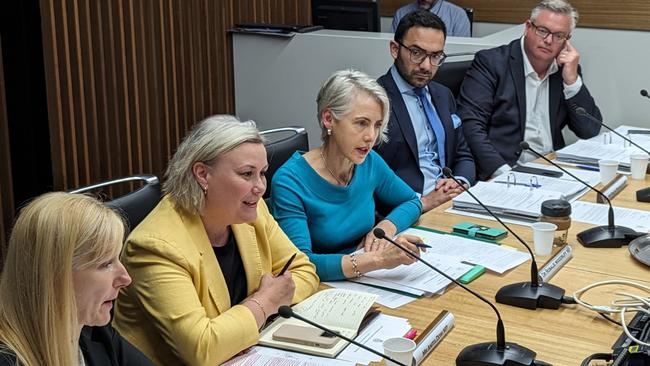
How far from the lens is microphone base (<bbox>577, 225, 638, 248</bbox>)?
102 inches

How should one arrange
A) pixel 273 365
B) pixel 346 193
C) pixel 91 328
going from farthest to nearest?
1. pixel 346 193
2. pixel 273 365
3. pixel 91 328

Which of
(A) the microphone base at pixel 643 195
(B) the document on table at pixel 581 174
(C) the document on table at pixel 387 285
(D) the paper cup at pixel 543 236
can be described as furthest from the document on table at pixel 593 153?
(C) the document on table at pixel 387 285

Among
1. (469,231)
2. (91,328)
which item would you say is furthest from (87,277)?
(469,231)

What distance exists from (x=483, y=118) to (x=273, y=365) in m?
2.42

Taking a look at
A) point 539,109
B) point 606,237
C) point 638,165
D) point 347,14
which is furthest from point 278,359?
point 347,14

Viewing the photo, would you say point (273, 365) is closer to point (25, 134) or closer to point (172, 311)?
point (172, 311)

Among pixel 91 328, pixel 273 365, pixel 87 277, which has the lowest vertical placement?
pixel 273 365

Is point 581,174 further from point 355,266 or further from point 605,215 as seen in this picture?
point 355,266

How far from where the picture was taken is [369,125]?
266 cm

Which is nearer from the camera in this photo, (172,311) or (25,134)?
(172,311)

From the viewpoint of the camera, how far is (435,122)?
3533mm

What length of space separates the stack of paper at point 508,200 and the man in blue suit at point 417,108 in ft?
0.63

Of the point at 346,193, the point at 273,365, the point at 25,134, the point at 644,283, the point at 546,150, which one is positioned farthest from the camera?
the point at 546,150

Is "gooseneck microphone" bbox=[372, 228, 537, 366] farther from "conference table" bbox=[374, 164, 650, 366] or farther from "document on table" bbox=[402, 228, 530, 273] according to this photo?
"document on table" bbox=[402, 228, 530, 273]
